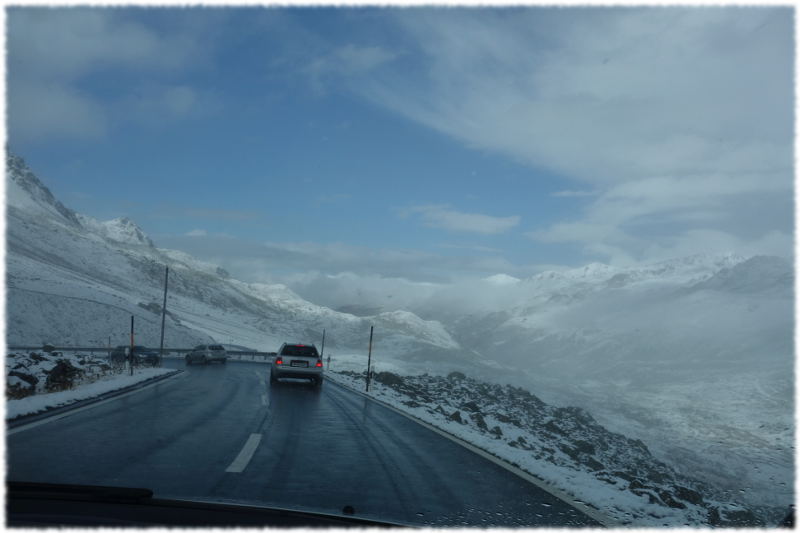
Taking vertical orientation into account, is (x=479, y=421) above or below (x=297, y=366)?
below

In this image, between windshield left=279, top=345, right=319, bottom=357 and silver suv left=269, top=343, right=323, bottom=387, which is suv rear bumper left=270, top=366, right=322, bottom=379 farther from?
windshield left=279, top=345, right=319, bottom=357

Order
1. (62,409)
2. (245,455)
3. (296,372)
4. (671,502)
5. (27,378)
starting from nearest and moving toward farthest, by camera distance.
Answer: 1. (671,502)
2. (245,455)
3. (62,409)
4. (27,378)
5. (296,372)

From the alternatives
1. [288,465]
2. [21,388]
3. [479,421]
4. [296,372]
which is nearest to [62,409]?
[21,388]

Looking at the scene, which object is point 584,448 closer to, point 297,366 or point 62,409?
point 297,366

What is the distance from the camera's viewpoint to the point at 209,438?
398 inches

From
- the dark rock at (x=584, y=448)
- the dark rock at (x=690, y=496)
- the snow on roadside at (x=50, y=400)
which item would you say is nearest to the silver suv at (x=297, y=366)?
the snow on roadside at (x=50, y=400)

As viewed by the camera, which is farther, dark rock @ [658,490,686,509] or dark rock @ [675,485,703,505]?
dark rock @ [675,485,703,505]

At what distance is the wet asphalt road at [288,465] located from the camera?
20.2 feet

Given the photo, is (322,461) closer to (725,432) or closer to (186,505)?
(186,505)

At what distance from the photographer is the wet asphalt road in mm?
6168

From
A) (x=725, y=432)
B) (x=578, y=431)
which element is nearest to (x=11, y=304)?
(x=578, y=431)

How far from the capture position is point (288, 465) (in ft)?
26.4

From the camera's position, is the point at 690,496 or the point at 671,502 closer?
the point at 671,502

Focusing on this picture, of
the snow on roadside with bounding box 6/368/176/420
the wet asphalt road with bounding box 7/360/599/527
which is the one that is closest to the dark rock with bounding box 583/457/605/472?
the wet asphalt road with bounding box 7/360/599/527
